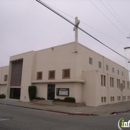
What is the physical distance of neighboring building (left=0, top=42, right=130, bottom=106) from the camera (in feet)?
76.4

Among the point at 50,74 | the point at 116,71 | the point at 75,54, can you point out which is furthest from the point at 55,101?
the point at 116,71

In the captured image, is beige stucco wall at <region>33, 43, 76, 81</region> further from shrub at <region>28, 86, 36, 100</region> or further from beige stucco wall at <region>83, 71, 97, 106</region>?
beige stucco wall at <region>83, 71, 97, 106</region>

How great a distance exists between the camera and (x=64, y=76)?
24.6 metres

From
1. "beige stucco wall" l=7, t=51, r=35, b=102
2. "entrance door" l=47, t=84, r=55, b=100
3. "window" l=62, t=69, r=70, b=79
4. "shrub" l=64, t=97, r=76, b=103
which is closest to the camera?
"shrub" l=64, t=97, r=76, b=103

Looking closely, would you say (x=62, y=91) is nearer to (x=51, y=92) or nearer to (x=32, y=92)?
(x=51, y=92)

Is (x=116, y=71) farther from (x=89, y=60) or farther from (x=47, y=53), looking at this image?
(x=47, y=53)

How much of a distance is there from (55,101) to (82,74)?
18.7ft

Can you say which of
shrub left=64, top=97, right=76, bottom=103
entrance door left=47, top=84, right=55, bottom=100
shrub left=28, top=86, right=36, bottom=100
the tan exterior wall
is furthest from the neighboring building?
the tan exterior wall

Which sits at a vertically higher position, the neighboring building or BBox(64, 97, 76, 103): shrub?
the neighboring building

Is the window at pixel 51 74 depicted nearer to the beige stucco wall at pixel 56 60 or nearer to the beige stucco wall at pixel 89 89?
the beige stucco wall at pixel 56 60

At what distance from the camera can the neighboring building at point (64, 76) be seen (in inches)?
917

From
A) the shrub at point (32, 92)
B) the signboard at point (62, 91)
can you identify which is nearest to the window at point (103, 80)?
the signboard at point (62, 91)

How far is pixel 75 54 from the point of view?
23734 mm

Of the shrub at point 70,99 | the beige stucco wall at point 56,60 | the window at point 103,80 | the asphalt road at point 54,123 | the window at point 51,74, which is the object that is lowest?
the asphalt road at point 54,123
